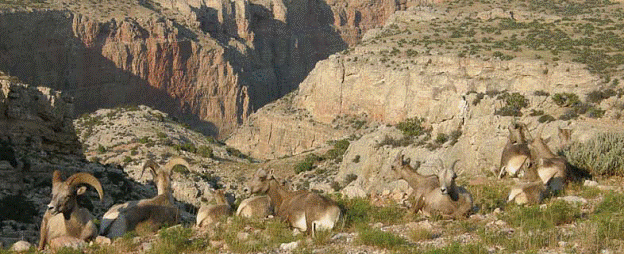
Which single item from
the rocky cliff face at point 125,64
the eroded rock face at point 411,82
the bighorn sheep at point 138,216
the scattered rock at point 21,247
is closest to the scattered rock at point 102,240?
the bighorn sheep at point 138,216

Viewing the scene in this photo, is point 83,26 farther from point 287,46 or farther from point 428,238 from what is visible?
point 428,238

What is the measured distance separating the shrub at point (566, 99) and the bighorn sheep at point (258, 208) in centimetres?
1575

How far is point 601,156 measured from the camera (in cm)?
1695

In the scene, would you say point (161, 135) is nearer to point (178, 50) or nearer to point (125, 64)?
point (125, 64)

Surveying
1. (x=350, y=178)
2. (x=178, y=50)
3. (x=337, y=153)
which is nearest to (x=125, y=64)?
(x=178, y=50)

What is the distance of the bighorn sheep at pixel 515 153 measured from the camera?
17.6 meters

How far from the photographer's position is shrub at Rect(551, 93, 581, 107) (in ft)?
90.1

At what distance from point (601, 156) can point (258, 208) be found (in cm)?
729

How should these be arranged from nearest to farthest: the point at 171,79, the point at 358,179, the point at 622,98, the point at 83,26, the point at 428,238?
the point at 428,238, the point at 622,98, the point at 358,179, the point at 83,26, the point at 171,79

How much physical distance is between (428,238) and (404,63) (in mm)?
58108

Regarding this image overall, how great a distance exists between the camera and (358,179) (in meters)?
32.1

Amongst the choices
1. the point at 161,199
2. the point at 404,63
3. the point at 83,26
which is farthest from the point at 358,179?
the point at 83,26

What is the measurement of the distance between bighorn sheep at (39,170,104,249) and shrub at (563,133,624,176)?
9.78 meters

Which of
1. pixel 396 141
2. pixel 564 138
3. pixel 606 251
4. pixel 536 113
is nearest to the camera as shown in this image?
pixel 606 251
